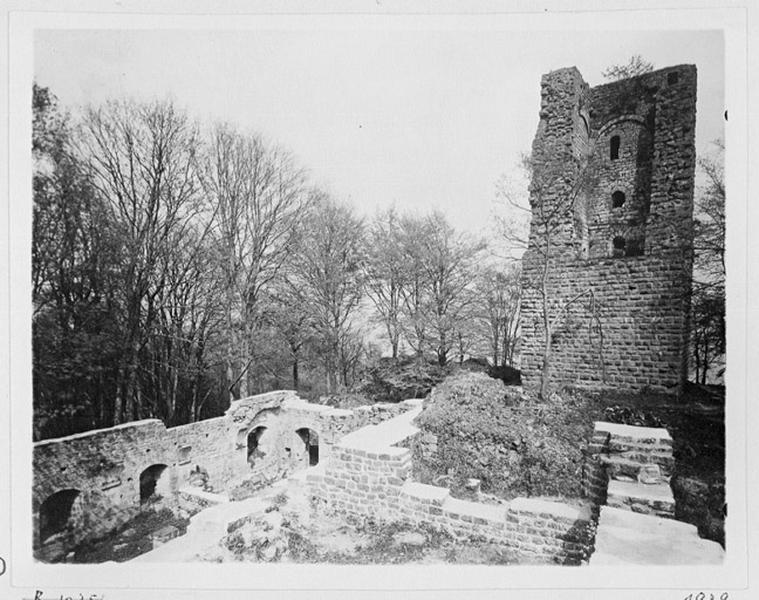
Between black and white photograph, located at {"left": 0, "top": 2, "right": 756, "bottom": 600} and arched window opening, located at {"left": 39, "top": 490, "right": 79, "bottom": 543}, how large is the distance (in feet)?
0.16

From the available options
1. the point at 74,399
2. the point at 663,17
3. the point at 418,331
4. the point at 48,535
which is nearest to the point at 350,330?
the point at 418,331

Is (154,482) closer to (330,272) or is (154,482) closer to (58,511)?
(58,511)

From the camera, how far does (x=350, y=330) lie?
7.51m

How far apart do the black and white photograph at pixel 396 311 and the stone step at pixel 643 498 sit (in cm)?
3

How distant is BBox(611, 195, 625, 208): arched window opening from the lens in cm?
630

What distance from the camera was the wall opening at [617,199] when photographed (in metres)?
6.30

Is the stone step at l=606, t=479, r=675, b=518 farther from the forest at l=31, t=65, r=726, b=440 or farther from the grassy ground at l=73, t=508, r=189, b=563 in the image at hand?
the grassy ground at l=73, t=508, r=189, b=563

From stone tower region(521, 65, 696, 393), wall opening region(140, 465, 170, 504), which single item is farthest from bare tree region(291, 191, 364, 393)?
wall opening region(140, 465, 170, 504)

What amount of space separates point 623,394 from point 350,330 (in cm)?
455

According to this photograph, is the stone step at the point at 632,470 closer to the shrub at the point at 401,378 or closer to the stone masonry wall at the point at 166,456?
the shrub at the point at 401,378

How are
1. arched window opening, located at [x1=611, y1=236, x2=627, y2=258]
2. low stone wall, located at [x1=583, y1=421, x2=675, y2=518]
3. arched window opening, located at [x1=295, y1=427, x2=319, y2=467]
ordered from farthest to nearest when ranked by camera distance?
arched window opening, located at [x1=295, y1=427, x2=319, y2=467] → arched window opening, located at [x1=611, y1=236, x2=627, y2=258] → low stone wall, located at [x1=583, y1=421, x2=675, y2=518]

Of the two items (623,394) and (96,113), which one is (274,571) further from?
(96,113)

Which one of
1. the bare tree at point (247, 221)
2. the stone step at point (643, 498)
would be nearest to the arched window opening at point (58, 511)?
the bare tree at point (247, 221)

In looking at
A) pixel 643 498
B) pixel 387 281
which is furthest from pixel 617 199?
pixel 643 498
